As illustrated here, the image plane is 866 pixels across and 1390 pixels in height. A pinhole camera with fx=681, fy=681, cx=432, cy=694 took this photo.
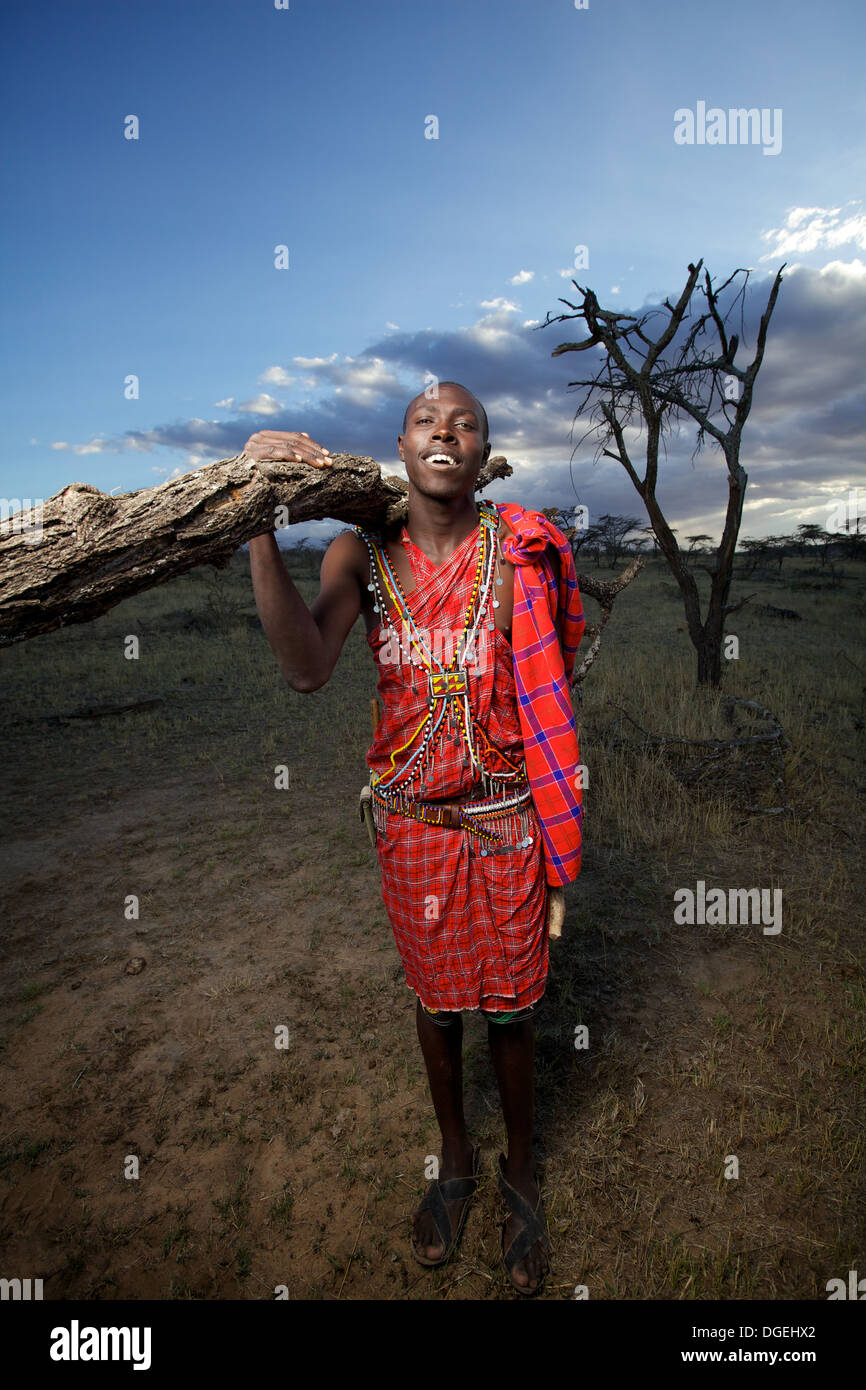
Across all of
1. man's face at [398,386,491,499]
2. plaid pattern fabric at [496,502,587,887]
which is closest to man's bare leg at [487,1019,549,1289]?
plaid pattern fabric at [496,502,587,887]

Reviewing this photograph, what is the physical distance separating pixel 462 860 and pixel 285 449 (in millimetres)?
1190

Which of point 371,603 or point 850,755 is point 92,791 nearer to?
point 371,603

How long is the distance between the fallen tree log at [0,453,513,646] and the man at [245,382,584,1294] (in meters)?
0.09

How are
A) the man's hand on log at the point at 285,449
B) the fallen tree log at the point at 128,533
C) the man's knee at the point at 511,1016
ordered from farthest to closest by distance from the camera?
the man's knee at the point at 511,1016, the man's hand on log at the point at 285,449, the fallen tree log at the point at 128,533

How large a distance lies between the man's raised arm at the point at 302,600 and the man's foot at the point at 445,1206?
63.1 inches

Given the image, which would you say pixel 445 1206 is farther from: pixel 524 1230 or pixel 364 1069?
pixel 364 1069

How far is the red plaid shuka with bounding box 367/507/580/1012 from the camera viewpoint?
6.01 feet

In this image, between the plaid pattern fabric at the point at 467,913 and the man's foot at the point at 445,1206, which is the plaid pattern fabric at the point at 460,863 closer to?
the plaid pattern fabric at the point at 467,913

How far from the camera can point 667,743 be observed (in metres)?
5.59

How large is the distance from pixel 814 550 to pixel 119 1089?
122 feet

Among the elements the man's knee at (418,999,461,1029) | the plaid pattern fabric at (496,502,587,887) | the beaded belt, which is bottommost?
the man's knee at (418,999,461,1029)

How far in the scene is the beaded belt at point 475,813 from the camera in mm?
1842

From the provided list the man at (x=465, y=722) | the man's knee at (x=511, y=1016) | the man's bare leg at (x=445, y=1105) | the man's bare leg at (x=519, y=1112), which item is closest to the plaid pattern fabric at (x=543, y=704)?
the man at (x=465, y=722)

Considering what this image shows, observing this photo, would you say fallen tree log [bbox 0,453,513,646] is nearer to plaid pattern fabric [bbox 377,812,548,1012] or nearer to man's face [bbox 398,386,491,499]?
man's face [bbox 398,386,491,499]
